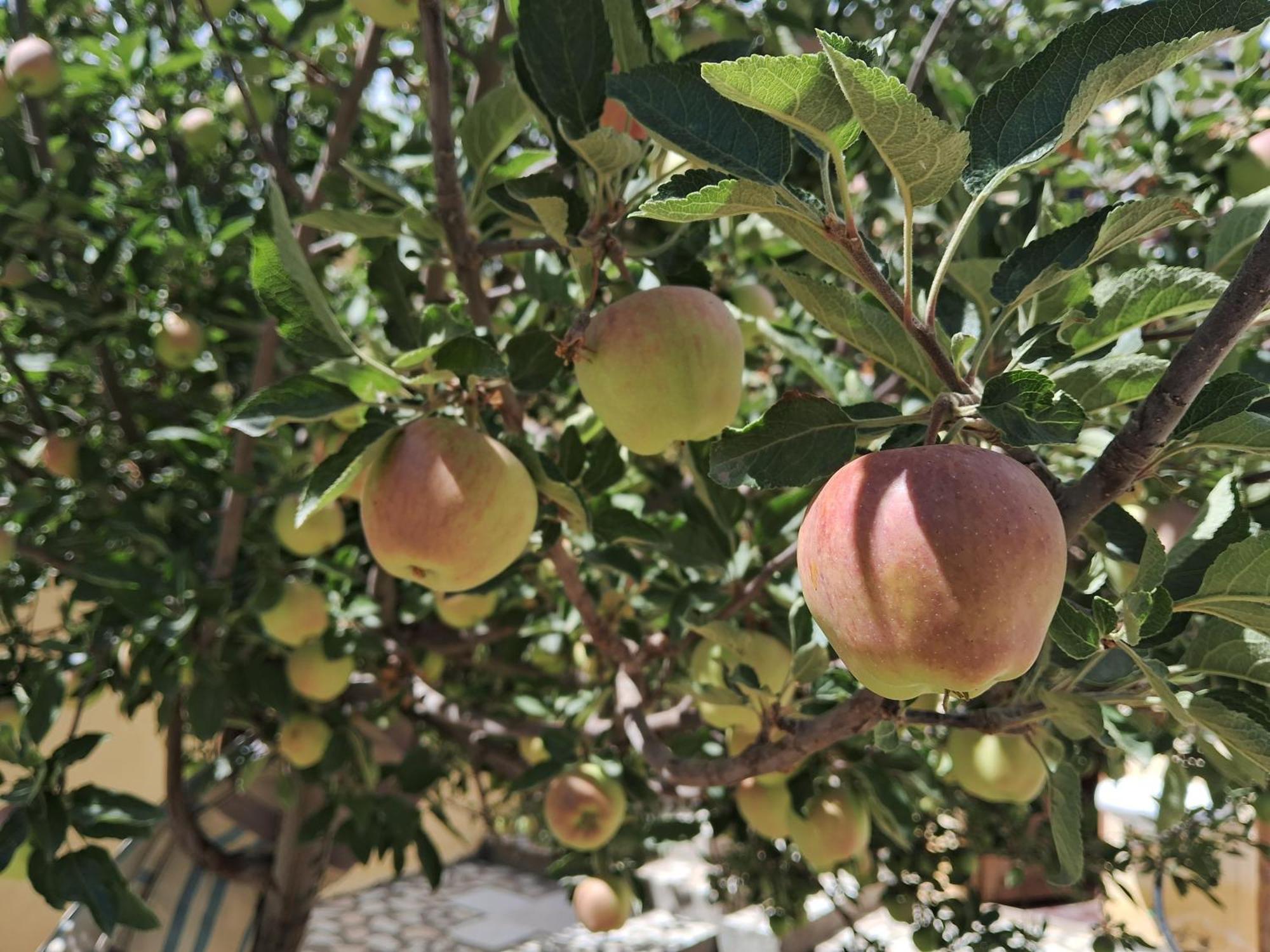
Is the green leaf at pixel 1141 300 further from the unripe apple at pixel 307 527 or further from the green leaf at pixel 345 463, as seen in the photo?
the unripe apple at pixel 307 527

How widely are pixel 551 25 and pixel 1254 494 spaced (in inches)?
37.0

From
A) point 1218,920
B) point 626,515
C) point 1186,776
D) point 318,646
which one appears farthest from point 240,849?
point 1218,920

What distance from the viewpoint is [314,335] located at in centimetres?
82

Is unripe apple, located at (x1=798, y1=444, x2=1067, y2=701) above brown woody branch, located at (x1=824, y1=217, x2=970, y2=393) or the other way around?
the other way around

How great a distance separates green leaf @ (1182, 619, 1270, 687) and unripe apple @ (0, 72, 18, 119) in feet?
7.27

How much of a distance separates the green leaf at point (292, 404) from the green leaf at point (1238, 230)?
0.76 metres

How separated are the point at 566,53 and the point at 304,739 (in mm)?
1414

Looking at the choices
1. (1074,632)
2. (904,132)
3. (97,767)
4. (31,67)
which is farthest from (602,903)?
(97,767)

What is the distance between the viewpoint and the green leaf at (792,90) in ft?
1.44

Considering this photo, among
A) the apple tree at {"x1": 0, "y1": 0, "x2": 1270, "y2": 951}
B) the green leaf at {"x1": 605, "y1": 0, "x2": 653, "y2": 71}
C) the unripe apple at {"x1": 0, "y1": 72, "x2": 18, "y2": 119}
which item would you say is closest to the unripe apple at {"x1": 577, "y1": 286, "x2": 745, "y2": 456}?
the apple tree at {"x1": 0, "y1": 0, "x2": 1270, "y2": 951}

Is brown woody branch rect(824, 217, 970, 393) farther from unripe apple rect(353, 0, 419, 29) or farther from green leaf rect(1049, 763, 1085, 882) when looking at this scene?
unripe apple rect(353, 0, 419, 29)

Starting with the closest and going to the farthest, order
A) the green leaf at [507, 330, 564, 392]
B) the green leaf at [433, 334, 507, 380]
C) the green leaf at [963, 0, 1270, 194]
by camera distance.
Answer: the green leaf at [963, 0, 1270, 194] < the green leaf at [433, 334, 507, 380] < the green leaf at [507, 330, 564, 392]

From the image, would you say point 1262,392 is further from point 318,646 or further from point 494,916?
point 494,916

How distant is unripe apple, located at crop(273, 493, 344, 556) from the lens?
1.53 meters
